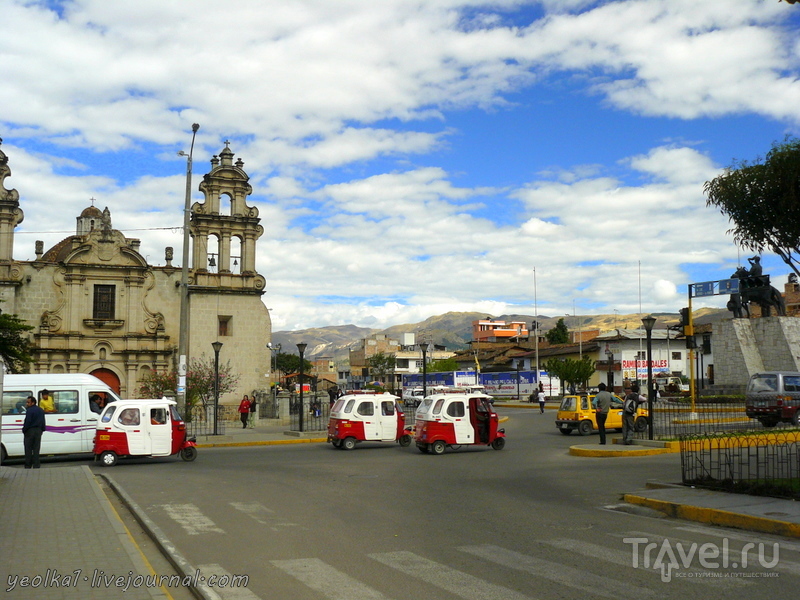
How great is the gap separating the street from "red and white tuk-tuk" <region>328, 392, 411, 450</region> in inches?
235

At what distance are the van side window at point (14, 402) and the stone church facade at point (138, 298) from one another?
82.8 feet

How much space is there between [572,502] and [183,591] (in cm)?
726

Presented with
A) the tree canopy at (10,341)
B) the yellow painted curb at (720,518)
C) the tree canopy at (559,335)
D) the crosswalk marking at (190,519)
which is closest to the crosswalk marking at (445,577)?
the crosswalk marking at (190,519)

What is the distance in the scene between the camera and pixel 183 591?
721 cm

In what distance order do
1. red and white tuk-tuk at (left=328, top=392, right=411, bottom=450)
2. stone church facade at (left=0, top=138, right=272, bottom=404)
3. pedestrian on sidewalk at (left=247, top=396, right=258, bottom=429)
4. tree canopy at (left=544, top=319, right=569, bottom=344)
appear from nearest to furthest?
red and white tuk-tuk at (left=328, top=392, right=411, bottom=450), pedestrian on sidewalk at (left=247, top=396, right=258, bottom=429), stone church facade at (left=0, top=138, right=272, bottom=404), tree canopy at (left=544, top=319, right=569, bottom=344)

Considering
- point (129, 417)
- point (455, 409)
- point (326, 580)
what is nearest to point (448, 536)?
point (326, 580)

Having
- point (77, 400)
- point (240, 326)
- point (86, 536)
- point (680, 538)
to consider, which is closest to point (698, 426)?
point (680, 538)

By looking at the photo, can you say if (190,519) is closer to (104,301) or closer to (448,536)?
(448,536)

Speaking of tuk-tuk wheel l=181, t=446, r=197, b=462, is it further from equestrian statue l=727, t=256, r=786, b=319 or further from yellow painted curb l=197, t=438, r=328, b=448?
equestrian statue l=727, t=256, r=786, b=319

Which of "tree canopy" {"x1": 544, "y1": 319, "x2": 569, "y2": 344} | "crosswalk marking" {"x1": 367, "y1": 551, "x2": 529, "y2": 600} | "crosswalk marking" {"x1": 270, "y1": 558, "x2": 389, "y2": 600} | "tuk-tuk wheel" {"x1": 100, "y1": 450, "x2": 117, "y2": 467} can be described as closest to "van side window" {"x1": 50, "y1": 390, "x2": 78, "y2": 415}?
"tuk-tuk wheel" {"x1": 100, "y1": 450, "x2": 117, "y2": 467}

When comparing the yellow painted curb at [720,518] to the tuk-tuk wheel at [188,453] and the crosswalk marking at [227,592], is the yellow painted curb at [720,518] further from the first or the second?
the tuk-tuk wheel at [188,453]

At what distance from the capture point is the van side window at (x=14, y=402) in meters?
20.5

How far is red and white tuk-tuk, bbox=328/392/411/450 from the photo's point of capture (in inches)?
950

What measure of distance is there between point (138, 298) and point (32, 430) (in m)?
30.2
